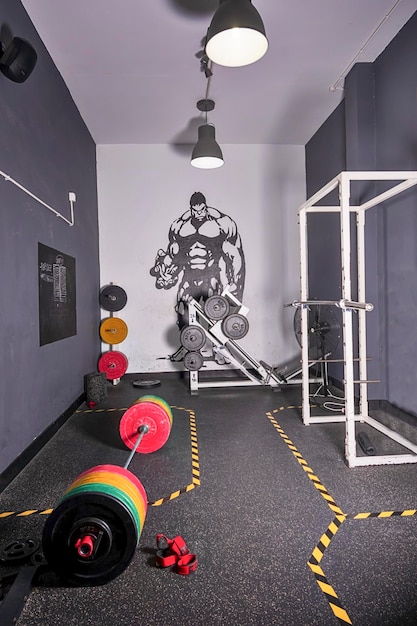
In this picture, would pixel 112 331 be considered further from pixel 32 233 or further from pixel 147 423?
pixel 147 423

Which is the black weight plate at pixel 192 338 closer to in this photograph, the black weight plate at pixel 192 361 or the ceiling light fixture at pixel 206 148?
the black weight plate at pixel 192 361

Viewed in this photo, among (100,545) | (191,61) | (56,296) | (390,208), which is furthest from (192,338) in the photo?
(100,545)

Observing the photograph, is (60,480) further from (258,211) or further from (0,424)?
(258,211)

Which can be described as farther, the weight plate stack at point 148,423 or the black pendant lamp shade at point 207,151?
the black pendant lamp shade at point 207,151

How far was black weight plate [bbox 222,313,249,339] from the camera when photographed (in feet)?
13.6

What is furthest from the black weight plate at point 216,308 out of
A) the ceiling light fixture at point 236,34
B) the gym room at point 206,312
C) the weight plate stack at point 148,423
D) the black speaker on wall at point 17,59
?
the black speaker on wall at point 17,59

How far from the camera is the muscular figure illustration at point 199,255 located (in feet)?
16.0

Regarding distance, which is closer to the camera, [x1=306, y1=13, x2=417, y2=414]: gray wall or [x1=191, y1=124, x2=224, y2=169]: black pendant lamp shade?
[x1=306, y1=13, x2=417, y2=414]: gray wall

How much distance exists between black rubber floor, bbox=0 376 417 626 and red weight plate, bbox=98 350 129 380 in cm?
147

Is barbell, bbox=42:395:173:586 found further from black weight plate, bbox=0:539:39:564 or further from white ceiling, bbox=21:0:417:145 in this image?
white ceiling, bbox=21:0:417:145

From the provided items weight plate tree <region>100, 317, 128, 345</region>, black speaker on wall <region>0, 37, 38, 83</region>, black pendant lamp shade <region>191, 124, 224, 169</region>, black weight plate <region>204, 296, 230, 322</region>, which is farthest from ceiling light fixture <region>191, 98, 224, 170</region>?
weight plate tree <region>100, 317, 128, 345</region>

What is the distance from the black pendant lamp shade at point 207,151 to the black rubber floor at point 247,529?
250 centimetres

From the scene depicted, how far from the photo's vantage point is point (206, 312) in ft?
13.5

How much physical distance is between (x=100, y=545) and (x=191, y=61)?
11.0 ft
